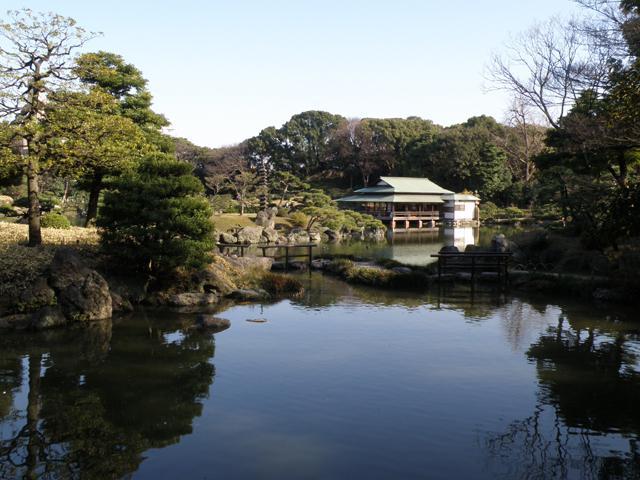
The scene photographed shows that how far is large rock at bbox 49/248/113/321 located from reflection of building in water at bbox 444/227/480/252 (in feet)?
87.1

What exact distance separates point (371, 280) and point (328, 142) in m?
56.6

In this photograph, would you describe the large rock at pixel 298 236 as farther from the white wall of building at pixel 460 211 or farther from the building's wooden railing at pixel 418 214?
the white wall of building at pixel 460 211

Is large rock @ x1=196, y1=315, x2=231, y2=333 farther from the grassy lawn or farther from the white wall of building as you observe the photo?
the white wall of building

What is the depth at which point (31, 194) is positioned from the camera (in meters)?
16.2

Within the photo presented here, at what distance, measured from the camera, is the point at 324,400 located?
879 cm

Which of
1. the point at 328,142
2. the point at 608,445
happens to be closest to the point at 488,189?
the point at 328,142

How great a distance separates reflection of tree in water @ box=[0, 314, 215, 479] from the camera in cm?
679

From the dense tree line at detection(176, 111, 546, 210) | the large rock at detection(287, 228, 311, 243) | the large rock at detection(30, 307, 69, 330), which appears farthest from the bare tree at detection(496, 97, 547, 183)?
the large rock at detection(30, 307, 69, 330)

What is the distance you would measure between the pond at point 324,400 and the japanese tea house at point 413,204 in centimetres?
3919

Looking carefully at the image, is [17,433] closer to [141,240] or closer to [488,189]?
[141,240]

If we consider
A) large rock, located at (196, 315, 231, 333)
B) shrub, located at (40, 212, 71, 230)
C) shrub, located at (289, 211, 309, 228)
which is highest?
shrub, located at (289, 211, 309, 228)

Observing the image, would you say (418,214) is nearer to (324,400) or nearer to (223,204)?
(223,204)

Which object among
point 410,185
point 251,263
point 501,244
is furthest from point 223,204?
point 501,244

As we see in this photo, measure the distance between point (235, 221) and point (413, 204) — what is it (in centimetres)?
2107
